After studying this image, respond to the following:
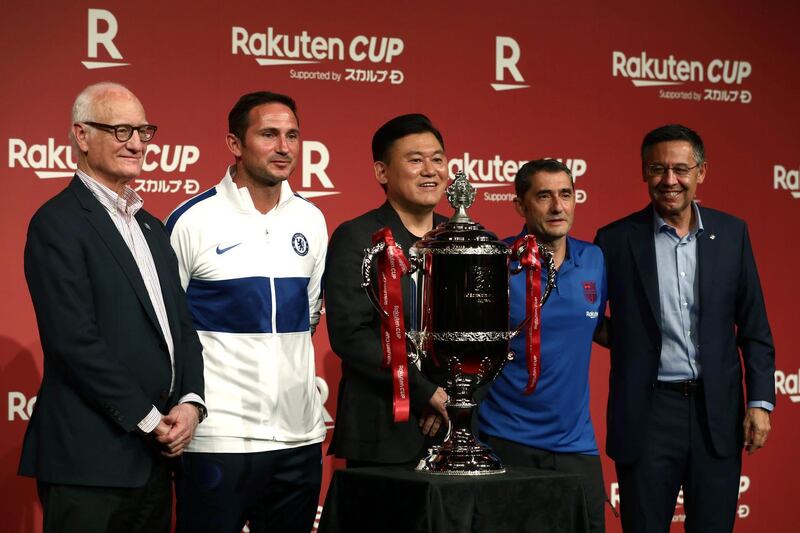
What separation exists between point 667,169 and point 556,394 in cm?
84

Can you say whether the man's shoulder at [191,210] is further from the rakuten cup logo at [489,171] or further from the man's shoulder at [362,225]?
the rakuten cup logo at [489,171]

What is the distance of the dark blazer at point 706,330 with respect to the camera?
3.36 m

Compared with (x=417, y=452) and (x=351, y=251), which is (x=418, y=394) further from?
(x=351, y=251)

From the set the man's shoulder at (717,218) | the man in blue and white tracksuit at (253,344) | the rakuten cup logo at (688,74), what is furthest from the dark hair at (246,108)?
the rakuten cup logo at (688,74)

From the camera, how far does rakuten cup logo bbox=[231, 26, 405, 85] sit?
4.17 meters

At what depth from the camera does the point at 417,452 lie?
2.90 meters

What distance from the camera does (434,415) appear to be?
2.79 metres

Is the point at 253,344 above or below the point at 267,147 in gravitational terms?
below

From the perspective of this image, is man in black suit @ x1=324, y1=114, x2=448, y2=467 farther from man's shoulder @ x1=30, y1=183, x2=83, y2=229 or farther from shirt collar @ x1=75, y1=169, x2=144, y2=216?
man's shoulder @ x1=30, y1=183, x2=83, y2=229

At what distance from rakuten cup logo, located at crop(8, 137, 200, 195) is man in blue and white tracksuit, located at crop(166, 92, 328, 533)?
0.95 m

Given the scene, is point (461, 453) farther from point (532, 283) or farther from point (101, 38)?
point (101, 38)

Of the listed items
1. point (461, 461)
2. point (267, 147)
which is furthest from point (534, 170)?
point (461, 461)

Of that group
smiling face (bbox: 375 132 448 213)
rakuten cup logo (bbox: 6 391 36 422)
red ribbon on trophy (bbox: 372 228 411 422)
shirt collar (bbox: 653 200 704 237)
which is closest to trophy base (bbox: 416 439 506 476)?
red ribbon on trophy (bbox: 372 228 411 422)

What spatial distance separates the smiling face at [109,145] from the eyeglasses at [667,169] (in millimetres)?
1600
